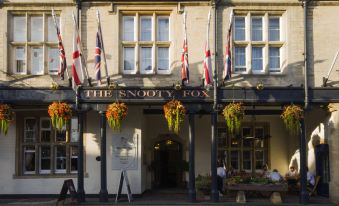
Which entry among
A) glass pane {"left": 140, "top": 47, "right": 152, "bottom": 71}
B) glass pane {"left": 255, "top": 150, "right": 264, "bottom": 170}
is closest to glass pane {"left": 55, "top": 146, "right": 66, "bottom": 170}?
glass pane {"left": 140, "top": 47, "right": 152, "bottom": 71}

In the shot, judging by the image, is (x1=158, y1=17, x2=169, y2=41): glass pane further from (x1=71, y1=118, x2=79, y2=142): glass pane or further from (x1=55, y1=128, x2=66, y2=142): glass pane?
(x1=55, y1=128, x2=66, y2=142): glass pane

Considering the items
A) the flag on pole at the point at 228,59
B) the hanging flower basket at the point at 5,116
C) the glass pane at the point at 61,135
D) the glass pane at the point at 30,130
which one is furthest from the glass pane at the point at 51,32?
the flag on pole at the point at 228,59

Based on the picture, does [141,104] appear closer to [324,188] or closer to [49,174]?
[49,174]

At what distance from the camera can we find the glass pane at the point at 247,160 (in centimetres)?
2272

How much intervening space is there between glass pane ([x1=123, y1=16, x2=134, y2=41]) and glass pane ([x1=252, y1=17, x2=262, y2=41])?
426 cm

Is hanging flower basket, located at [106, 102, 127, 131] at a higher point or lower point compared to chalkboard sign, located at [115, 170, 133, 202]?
higher

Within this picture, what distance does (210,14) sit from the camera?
60.8ft

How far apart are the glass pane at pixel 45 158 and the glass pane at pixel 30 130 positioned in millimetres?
550

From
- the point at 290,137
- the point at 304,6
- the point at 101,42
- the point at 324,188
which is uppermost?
the point at 304,6

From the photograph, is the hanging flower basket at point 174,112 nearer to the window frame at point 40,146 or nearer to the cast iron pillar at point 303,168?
the cast iron pillar at point 303,168

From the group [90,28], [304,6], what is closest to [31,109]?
[90,28]

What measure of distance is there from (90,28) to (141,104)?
3174mm

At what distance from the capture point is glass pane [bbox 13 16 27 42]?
19109 millimetres

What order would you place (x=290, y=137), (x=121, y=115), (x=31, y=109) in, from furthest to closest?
(x=290, y=137)
(x=31, y=109)
(x=121, y=115)
